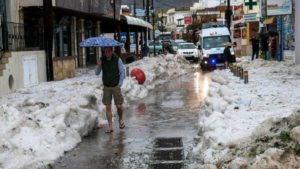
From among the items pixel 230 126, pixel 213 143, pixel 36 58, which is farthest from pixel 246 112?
pixel 36 58

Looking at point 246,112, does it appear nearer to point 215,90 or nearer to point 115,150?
point 115,150

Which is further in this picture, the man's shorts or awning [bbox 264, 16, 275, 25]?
awning [bbox 264, 16, 275, 25]

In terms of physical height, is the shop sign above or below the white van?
above

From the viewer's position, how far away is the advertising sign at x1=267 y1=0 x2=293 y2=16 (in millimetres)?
29547

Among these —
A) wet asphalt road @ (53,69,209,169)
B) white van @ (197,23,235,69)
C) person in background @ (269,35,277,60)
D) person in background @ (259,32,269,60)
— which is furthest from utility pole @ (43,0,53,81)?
person in background @ (259,32,269,60)

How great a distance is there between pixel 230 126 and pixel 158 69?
21628 millimetres

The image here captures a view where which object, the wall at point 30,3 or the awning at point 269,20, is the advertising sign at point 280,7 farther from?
the wall at point 30,3

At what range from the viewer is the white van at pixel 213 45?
114 ft

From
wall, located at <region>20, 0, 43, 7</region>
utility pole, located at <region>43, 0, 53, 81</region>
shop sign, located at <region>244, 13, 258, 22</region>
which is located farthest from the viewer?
shop sign, located at <region>244, 13, 258, 22</region>

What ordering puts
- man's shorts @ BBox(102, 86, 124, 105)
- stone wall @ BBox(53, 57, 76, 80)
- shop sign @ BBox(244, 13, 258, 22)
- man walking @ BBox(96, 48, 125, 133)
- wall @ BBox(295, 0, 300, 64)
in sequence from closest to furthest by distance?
man walking @ BBox(96, 48, 125, 133), man's shorts @ BBox(102, 86, 124, 105), stone wall @ BBox(53, 57, 76, 80), wall @ BBox(295, 0, 300, 64), shop sign @ BBox(244, 13, 258, 22)

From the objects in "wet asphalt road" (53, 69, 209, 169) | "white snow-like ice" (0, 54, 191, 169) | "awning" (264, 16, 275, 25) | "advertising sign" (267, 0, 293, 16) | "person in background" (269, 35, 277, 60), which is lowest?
"wet asphalt road" (53, 69, 209, 169)

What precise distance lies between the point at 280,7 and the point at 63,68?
12.3 metres

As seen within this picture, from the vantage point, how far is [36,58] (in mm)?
20672

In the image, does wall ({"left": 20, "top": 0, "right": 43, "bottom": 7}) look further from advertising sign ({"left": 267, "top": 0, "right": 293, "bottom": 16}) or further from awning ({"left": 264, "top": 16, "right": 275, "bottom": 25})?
awning ({"left": 264, "top": 16, "right": 275, "bottom": 25})
